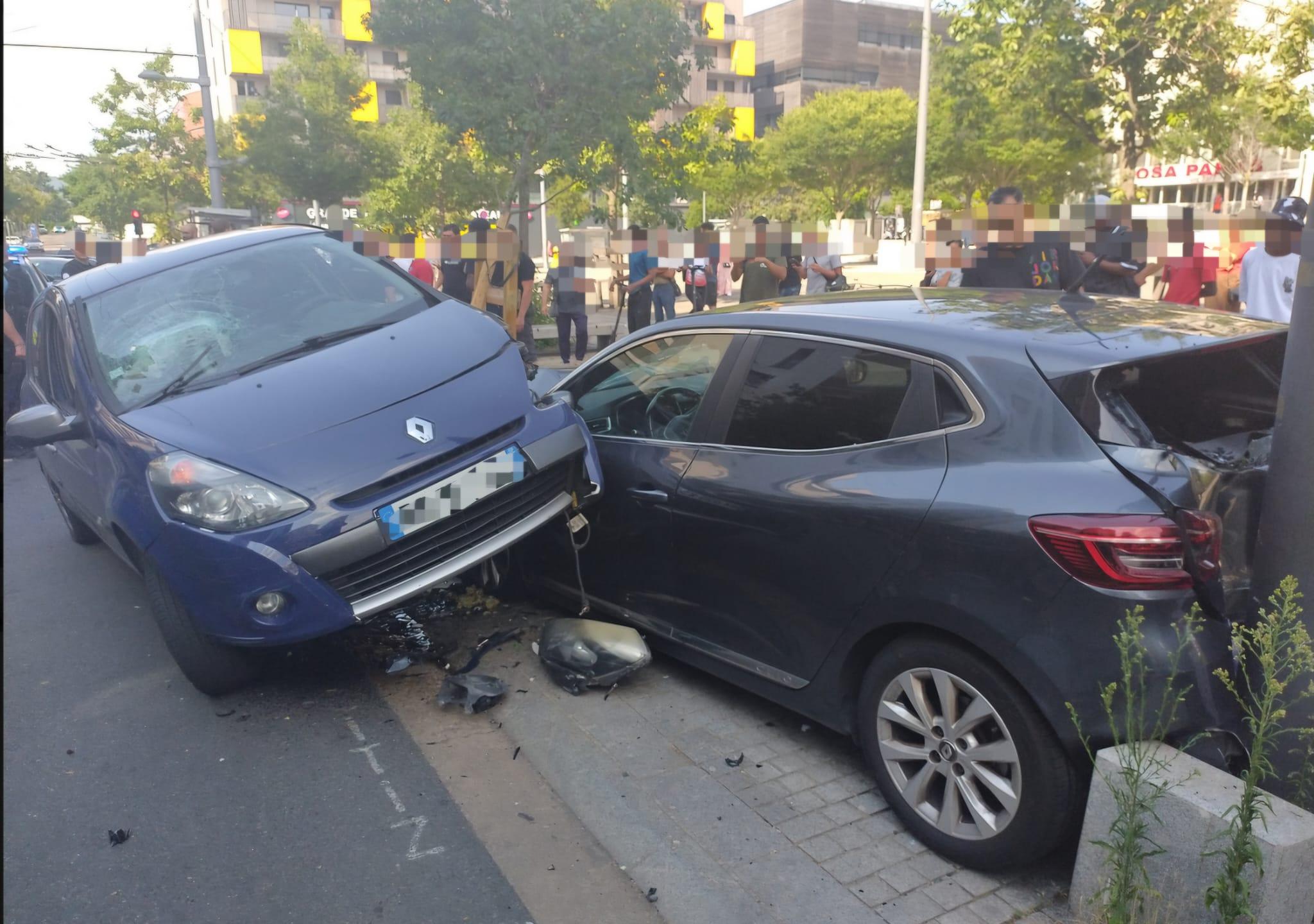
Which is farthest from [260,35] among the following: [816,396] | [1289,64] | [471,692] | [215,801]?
[816,396]

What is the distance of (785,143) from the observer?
170ft

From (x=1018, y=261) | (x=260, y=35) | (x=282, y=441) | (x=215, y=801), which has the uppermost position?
(x=260, y=35)

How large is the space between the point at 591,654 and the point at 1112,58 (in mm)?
15942

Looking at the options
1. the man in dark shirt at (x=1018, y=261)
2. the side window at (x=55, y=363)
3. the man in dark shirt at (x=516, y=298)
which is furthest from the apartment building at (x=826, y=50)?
the side window at (x=55, y=363)

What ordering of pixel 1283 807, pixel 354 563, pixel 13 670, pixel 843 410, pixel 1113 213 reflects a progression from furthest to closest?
pixel 1113 213 < pixel 13 670 < pixel 354 563 < pixel 843 410 < pixel 1283 807

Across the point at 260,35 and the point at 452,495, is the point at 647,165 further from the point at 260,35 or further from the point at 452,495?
the point at 260,35

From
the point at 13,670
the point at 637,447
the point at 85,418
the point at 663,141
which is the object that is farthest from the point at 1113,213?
the point at 663,141

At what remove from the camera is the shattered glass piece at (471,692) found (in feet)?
13.7

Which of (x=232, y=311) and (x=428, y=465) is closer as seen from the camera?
(x=428, y=465)

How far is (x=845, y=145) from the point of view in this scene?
50156 mm

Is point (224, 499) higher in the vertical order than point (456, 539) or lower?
higher

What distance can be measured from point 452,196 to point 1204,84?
69.2 ft

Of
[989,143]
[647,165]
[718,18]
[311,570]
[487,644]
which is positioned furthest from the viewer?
[718,18]

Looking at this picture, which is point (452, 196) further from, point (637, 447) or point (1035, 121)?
point (637, 447)
